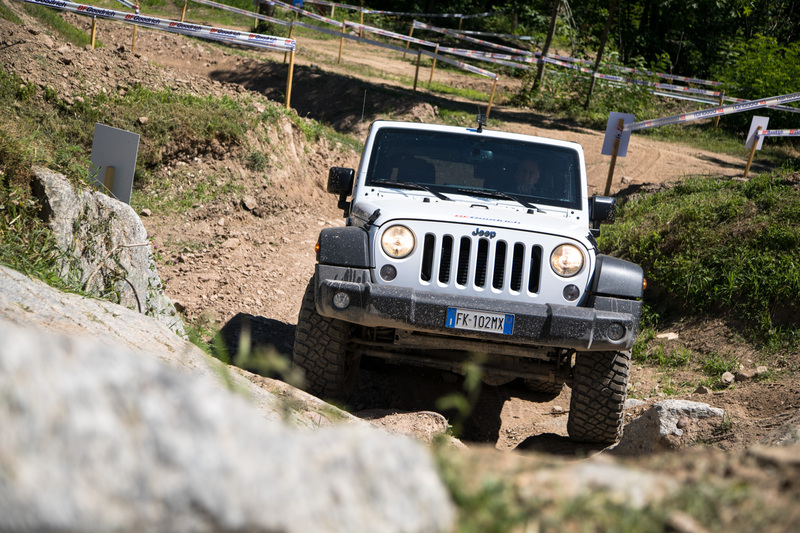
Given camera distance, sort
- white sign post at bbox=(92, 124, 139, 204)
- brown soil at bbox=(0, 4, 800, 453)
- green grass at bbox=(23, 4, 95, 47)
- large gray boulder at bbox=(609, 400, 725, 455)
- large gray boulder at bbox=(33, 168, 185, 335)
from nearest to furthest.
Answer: large gray boulder at bbox=(609, 400, 725, 455)
large gray boulder at bbox=(33, 168, 185, 335)
brown soil at bbox=(0, 4, 800, 453)
white sign post at bbox=(92, 124, 139, 204)
green grass at bbox=(23, 4, 95, 47)

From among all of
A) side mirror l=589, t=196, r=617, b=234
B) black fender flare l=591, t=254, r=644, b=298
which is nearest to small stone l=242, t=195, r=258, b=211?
side mirror l=589, t=196, r=617, b=234

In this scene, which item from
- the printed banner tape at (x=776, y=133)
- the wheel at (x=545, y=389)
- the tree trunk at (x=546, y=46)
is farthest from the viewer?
the tree trunk at (x=546, y=46)

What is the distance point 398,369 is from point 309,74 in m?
11.9

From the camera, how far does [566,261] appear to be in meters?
4.13

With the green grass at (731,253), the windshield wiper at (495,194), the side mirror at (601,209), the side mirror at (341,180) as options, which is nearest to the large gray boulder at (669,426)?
the side mirror at (601,209)

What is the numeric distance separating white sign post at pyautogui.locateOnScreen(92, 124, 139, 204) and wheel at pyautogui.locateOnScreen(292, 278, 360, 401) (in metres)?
1.96

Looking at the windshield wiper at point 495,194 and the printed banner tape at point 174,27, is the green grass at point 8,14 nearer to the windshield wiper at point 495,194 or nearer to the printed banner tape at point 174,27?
the printed banner tape at point 174,27

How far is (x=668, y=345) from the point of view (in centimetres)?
625

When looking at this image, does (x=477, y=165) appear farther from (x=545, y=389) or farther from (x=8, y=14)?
(x=8, y=14)

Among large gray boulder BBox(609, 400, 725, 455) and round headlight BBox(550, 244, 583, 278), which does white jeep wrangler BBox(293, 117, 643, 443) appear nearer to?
round headlight BBox(550, 244, 583, 278)

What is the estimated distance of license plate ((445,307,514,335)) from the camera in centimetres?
388

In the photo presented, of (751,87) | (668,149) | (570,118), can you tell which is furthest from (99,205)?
(751,87)

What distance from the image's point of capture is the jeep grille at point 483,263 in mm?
4066

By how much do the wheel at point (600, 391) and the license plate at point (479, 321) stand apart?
704 mm
